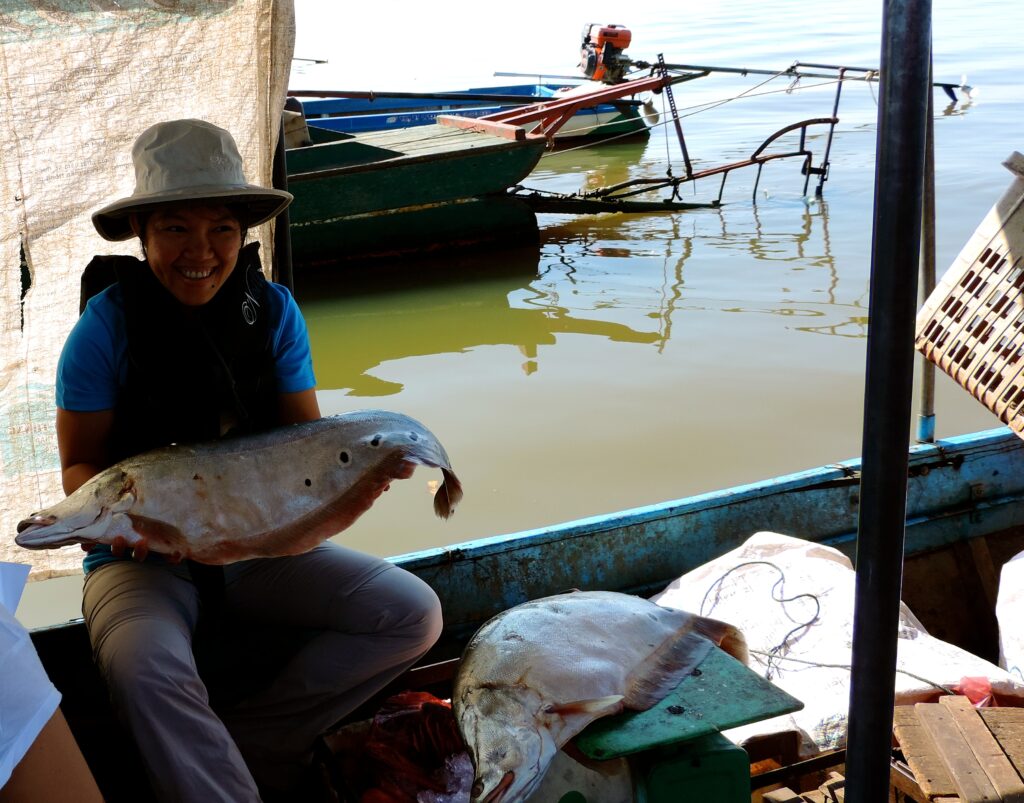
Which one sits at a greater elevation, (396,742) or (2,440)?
(2,440)

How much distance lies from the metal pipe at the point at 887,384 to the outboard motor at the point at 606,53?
1134cm

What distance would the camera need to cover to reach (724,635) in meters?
2.38

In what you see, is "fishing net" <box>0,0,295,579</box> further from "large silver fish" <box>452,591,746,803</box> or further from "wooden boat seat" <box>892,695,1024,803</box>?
"wooden boat seat" <box>892,695,1024,803</box>

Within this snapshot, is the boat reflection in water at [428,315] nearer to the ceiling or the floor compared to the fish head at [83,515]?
nearer to the floor

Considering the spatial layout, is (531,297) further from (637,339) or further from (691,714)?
(691,714)

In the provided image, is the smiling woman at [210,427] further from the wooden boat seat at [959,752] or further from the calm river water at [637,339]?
the calm river water at [637,339]

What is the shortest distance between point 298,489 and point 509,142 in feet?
21.7

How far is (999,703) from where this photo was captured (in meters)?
2.62

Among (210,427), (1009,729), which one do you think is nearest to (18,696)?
(210,427)

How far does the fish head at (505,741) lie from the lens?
1.87 m

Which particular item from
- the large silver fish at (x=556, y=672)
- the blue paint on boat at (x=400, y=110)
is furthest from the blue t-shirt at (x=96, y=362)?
the blue paint on boat at (x=400, y=110)

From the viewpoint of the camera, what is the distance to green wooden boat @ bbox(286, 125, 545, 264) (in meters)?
8.19

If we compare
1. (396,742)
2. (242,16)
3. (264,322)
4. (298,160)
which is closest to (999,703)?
(396,742)

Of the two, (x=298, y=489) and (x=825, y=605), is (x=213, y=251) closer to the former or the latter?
(x=298, y=489)
